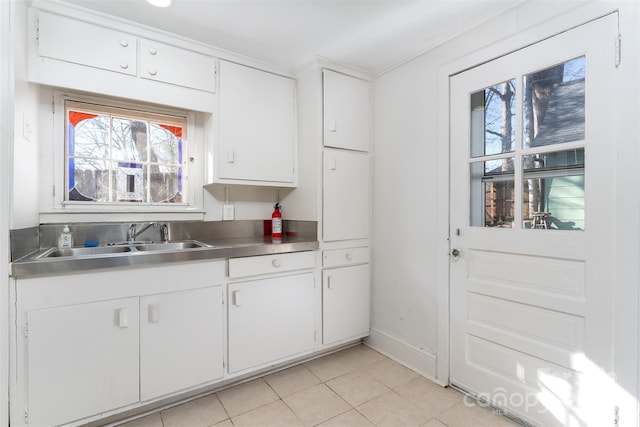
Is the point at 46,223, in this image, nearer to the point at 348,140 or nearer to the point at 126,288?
the point at 126,288

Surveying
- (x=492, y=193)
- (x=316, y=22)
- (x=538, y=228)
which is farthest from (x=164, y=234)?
(x=538, y=228)

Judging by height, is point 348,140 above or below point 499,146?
above

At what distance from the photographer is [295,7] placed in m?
1.67

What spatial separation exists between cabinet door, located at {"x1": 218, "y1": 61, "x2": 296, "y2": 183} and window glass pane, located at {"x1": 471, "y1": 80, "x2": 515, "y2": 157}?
1.30 meters

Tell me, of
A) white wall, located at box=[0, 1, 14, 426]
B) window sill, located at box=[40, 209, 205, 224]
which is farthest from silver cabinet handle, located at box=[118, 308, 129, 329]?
window sill, located at box=[40, 209, 205, 224]

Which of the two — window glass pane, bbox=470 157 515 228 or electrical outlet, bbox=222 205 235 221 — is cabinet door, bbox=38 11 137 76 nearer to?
electrical outlet, bbox=222 205 235 221

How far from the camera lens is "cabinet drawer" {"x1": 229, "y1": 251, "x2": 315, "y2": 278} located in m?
1.86

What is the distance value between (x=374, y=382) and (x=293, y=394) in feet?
1.75

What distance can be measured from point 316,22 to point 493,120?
118 centimetres

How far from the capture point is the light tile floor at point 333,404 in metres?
1.61

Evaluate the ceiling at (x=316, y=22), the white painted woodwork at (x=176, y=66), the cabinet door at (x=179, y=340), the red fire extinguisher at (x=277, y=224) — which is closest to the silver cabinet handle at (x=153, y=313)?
the cabinet door at (x=179, y=340)

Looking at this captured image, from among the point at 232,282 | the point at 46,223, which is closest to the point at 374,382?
the point at 232,282

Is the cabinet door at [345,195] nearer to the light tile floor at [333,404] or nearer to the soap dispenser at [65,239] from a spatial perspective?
the light tile floor at [333,404]

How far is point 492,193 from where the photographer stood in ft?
5.68
